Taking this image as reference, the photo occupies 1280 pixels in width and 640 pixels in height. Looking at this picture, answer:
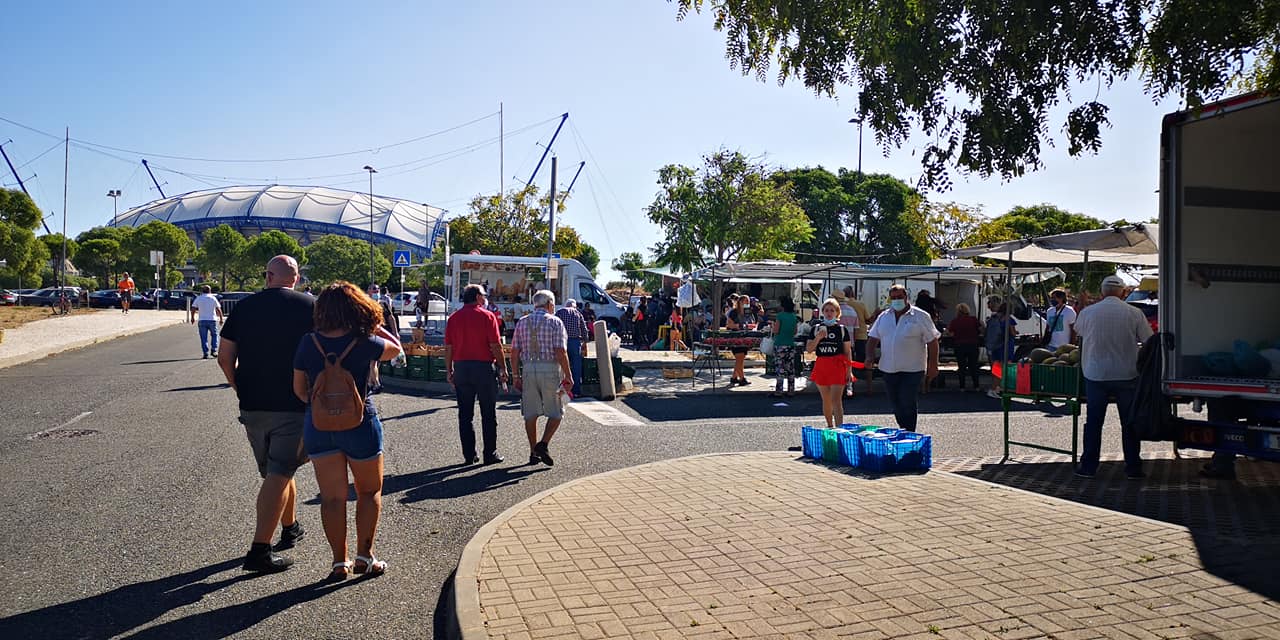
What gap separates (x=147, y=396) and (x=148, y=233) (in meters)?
64.8

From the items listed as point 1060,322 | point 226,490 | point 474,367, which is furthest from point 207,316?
point 1060,322

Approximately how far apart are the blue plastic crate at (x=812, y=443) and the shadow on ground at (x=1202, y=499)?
1322 millimetres

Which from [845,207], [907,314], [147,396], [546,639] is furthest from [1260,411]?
[845,207]

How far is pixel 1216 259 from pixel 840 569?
513 cm

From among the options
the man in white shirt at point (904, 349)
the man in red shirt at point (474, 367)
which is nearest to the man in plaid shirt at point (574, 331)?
the man in red shirt at point (474, 367)

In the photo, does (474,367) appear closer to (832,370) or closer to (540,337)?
(540,337)

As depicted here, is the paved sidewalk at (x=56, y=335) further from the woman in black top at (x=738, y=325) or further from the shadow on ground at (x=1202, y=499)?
the shadow on ground at (x=1202, y=499)

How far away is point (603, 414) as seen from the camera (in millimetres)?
13172

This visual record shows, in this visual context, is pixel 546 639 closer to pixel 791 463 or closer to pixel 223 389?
pixel 791 463

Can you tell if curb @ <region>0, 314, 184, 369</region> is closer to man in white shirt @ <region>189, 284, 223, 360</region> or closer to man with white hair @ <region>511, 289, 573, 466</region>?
man in white shirt @ <region>189, 284, 223, 360</region>

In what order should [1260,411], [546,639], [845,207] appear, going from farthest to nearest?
1. [845,207]
2. [1260,411]
3. [546,639]

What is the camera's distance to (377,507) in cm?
539

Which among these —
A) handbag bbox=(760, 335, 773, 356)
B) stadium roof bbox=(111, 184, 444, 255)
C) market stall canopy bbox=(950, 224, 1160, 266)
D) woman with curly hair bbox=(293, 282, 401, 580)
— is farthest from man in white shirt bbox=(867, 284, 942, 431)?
stadium roof bbox=(111, 184, 444, 255)

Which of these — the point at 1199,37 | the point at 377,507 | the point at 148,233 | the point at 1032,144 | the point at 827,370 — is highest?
the point at 148,233
